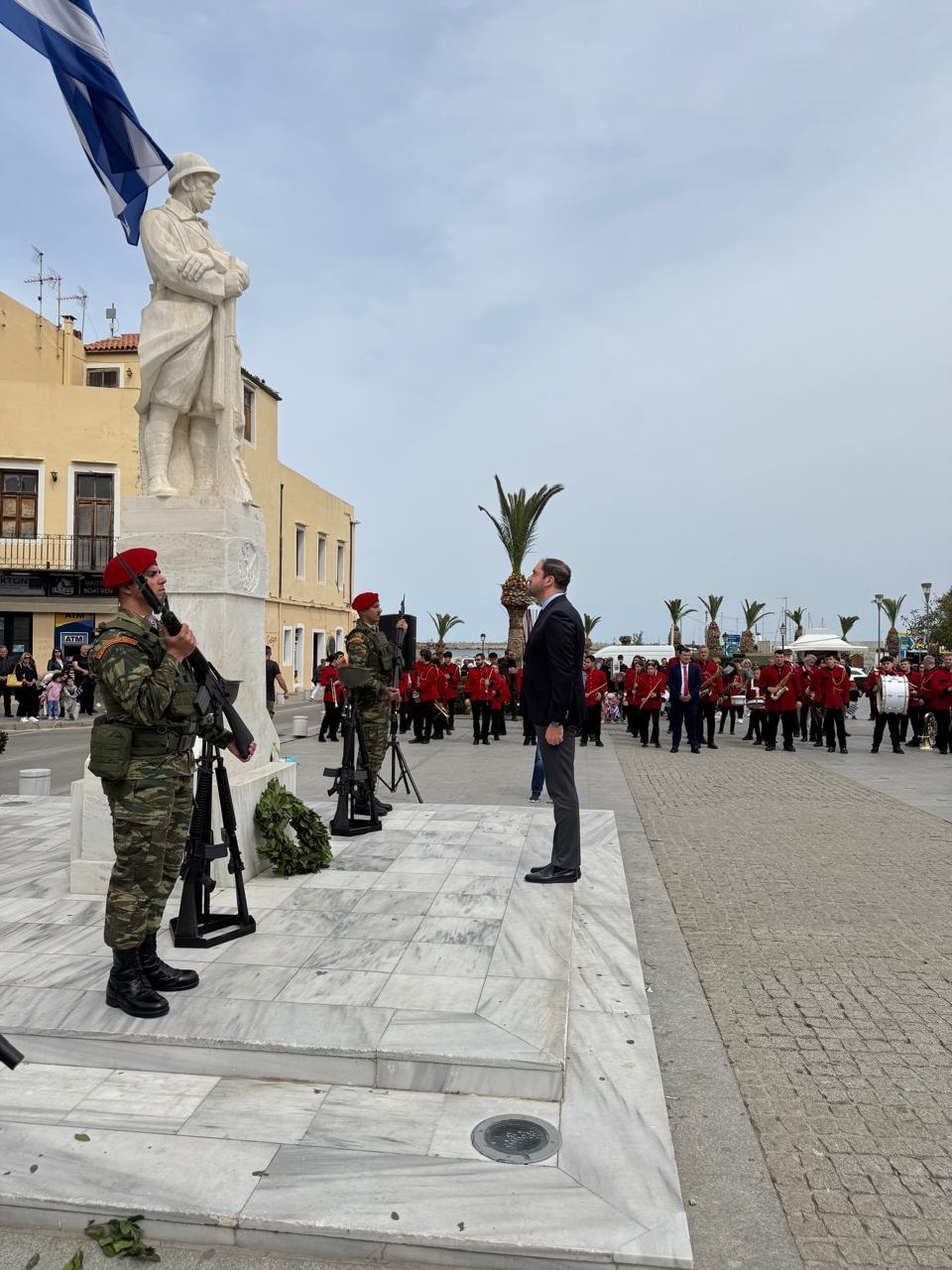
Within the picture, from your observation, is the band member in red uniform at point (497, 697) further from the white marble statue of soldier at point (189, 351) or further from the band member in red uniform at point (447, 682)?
the white marble statue of soldier at point (189, 351)

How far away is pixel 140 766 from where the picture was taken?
12.4ft

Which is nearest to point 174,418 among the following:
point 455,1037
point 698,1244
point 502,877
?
point 502,877

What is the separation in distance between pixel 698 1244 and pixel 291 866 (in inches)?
147

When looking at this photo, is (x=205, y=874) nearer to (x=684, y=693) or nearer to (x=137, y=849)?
(x=137, y=849)

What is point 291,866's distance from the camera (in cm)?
588

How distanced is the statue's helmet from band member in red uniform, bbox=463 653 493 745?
41.1 ft

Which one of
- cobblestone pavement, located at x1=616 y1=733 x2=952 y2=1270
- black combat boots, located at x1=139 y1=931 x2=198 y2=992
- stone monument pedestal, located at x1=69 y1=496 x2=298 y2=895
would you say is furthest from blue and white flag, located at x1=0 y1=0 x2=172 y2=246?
cobblestone pavement, located at x1=616 y1=733 x2=952 y2=1270

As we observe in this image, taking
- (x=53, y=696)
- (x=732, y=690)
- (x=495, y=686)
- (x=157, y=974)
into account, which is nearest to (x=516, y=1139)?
(x=157, y=974)

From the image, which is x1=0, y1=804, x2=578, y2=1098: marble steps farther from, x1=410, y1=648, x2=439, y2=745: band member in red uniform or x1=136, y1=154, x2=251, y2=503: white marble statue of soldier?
x1=410, y1=648, x2=439, y2=745: band member in red uniform

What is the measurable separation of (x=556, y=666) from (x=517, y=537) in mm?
24577

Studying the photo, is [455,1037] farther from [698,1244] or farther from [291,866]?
[291,866]

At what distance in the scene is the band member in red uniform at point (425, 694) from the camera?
1770cm

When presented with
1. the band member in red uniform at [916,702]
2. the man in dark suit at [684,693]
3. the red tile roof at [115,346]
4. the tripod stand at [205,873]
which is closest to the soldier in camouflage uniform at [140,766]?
the tripod stand at [205,873]

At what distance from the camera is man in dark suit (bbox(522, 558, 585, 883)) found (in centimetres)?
579
